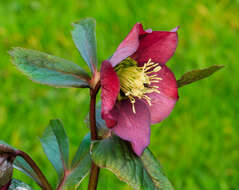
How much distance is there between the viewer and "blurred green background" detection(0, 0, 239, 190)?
1.51 m

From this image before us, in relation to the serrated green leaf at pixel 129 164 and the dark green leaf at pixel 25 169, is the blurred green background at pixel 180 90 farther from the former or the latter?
the serrated green leaf at pixel 129 164

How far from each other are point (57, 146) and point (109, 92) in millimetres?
290

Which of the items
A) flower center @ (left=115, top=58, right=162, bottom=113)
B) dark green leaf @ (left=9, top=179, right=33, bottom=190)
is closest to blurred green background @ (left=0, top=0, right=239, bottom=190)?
dark green leaf @ (left=9, top=179, right=33, bottom=190)

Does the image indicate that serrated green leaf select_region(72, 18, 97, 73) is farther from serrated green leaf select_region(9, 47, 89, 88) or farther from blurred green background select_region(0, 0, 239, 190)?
blurred green background select_region(0, 0, 239, 190)

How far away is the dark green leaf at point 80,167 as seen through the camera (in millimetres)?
642

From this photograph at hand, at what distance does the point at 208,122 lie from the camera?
164 cm

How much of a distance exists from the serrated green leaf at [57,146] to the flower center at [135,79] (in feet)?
0.68

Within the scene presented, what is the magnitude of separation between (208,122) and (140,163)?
1116mm

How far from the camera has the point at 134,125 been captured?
0.57 meters

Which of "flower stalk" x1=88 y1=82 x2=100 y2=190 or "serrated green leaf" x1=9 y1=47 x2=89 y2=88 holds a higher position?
"serrated green leaf" x1=9 y1=47 x2=89 y2=88

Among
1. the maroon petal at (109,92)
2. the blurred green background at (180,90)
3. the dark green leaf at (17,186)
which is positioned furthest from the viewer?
the blurred green background at (180,90)

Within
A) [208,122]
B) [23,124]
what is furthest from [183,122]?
[23,124]

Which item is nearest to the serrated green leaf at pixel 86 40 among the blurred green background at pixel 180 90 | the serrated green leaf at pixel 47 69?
the serrated green leaf at pixel 47 69

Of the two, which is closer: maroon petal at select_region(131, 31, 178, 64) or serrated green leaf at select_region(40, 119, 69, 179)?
maroon petal at select_region(131, 31, 178, 64)
